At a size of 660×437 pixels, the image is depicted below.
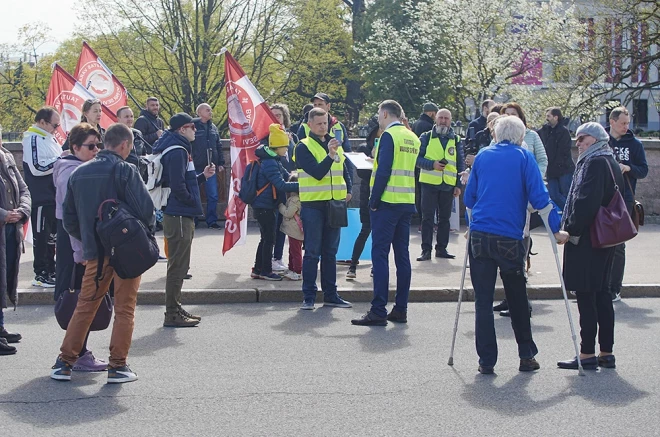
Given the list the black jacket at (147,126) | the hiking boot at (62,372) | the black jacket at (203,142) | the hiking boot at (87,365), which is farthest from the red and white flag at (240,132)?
the hiking boot at (62,372)

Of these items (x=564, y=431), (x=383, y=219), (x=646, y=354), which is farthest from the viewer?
(x=383, y=219)

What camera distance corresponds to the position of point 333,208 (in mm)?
9734

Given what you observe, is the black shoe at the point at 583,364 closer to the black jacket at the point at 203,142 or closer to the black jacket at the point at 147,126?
the black jacket at the point at 147,126

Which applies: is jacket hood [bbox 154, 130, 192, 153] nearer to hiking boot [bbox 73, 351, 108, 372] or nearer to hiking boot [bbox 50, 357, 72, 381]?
hiking boot [bbox 73, 351, 108, 372]

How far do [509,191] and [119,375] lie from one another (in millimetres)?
2943

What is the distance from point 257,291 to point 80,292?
3576 mm

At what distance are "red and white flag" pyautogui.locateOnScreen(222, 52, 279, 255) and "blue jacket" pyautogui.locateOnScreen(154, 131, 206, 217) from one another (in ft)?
10.3

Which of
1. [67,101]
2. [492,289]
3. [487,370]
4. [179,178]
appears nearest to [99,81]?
[67,101]

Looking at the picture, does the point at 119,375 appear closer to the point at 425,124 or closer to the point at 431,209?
the point at 431,209

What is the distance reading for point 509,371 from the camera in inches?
284

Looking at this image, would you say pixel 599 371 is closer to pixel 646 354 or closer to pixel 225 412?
pixel 646 354

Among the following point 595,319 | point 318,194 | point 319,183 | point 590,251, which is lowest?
point 595,319

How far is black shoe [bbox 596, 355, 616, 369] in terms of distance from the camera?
7383mm

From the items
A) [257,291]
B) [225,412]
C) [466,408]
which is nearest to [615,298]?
[257,291]
